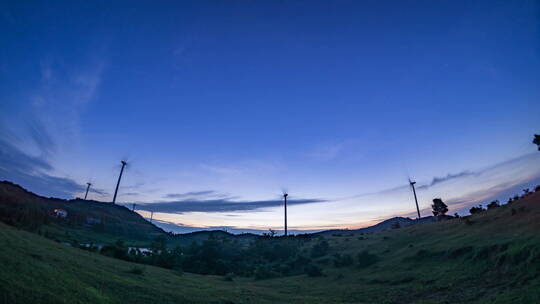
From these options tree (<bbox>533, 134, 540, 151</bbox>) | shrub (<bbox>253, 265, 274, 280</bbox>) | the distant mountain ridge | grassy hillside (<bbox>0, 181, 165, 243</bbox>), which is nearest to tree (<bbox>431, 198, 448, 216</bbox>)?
the distant mountain ridge

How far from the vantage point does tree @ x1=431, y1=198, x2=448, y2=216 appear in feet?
235

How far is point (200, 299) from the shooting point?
12.1 m

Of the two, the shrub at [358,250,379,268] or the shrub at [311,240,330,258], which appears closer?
the shrub at [358,250,379,268]

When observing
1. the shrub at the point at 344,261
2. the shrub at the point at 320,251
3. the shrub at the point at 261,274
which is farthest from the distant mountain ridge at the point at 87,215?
the shrub at the point at 344,261

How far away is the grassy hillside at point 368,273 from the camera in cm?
789

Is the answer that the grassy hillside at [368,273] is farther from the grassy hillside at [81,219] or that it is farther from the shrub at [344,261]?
the grassy hillside at [81,219]

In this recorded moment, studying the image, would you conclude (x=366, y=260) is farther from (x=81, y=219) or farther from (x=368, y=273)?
(x=81, y=219)

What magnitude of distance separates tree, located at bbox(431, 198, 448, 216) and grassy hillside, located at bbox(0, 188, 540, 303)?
40254 millimetres

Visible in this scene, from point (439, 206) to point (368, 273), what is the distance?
56.2 m

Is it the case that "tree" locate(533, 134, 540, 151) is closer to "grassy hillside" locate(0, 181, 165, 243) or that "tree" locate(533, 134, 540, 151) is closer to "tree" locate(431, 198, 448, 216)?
"tree" locate(431, 198, 448, 216)

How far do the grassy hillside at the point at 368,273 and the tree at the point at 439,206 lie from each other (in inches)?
1585

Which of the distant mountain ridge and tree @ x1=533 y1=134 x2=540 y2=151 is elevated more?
tree @ x1=533 y1=134 x2=540 y2=151

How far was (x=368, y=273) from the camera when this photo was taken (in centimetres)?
2912

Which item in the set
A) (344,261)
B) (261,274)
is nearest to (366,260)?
(344,261)
